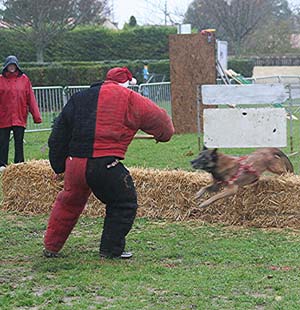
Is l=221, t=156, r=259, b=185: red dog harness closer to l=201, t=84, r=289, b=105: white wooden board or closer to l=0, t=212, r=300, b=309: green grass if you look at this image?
l=0, t=212, r=300, b=309: green grass

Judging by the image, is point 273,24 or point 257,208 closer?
point 257,208

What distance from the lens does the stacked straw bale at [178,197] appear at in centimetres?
743

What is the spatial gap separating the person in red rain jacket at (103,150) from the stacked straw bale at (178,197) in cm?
158

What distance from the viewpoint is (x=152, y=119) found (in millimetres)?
6254

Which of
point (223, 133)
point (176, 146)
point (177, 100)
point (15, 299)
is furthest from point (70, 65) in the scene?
point (15, 299)

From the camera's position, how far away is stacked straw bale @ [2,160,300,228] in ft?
24.4

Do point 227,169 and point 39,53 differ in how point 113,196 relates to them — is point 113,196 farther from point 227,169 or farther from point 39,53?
point 39,53

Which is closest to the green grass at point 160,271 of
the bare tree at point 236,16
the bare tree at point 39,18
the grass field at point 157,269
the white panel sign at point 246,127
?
the grass field at point 157,269

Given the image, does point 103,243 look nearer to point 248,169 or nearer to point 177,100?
point 248,169

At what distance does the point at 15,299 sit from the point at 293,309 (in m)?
1.95

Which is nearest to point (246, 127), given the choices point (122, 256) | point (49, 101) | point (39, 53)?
point (122, 256)

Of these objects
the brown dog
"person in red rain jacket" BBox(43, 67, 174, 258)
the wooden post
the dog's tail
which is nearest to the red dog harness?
the brown dog

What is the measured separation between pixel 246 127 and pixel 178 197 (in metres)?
3.18

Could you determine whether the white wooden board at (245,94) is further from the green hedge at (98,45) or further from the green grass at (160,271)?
the green hedge at (98,45)
